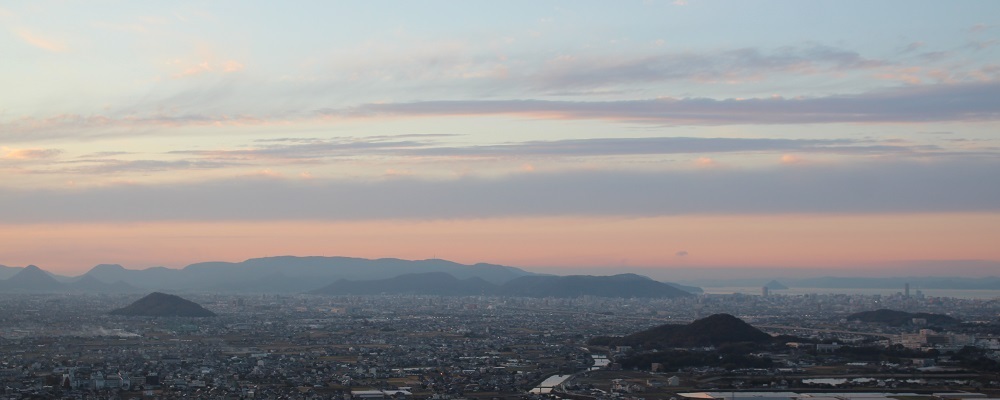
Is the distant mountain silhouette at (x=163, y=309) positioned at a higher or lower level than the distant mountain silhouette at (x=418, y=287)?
lower

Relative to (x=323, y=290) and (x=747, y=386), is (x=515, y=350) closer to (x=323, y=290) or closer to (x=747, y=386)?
(x=747, y=386)

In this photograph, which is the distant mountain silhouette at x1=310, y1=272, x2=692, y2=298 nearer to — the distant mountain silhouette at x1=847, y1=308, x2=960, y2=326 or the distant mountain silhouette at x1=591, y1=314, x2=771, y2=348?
the distant mountain silhouette at x1=847, y1=308, x2=960, y2=326

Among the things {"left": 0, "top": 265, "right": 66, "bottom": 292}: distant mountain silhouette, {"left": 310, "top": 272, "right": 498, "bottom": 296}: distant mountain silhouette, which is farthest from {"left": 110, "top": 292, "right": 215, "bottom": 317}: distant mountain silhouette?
{"left": 0, "top": 265, "right": 66, "bottom": 292}: distant mountain silhouette

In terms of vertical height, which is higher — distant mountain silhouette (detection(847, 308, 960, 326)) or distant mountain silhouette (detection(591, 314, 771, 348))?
distant mountain silhouette (detection(847, 308, 960, 326))

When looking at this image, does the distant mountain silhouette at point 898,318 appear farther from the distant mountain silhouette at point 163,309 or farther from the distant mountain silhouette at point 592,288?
the distant mountain silhouette at point 592,288

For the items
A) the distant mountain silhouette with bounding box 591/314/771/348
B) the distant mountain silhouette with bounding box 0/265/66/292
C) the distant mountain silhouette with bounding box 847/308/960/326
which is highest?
the distant mountain silhouette with bounding box 0/265/66/292

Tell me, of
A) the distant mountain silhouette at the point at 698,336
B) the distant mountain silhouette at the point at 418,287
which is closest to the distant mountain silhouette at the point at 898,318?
the distant mountain silhouette at the point at 698,336

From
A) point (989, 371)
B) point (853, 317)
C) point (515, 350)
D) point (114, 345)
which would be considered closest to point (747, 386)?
point (989, 371)
